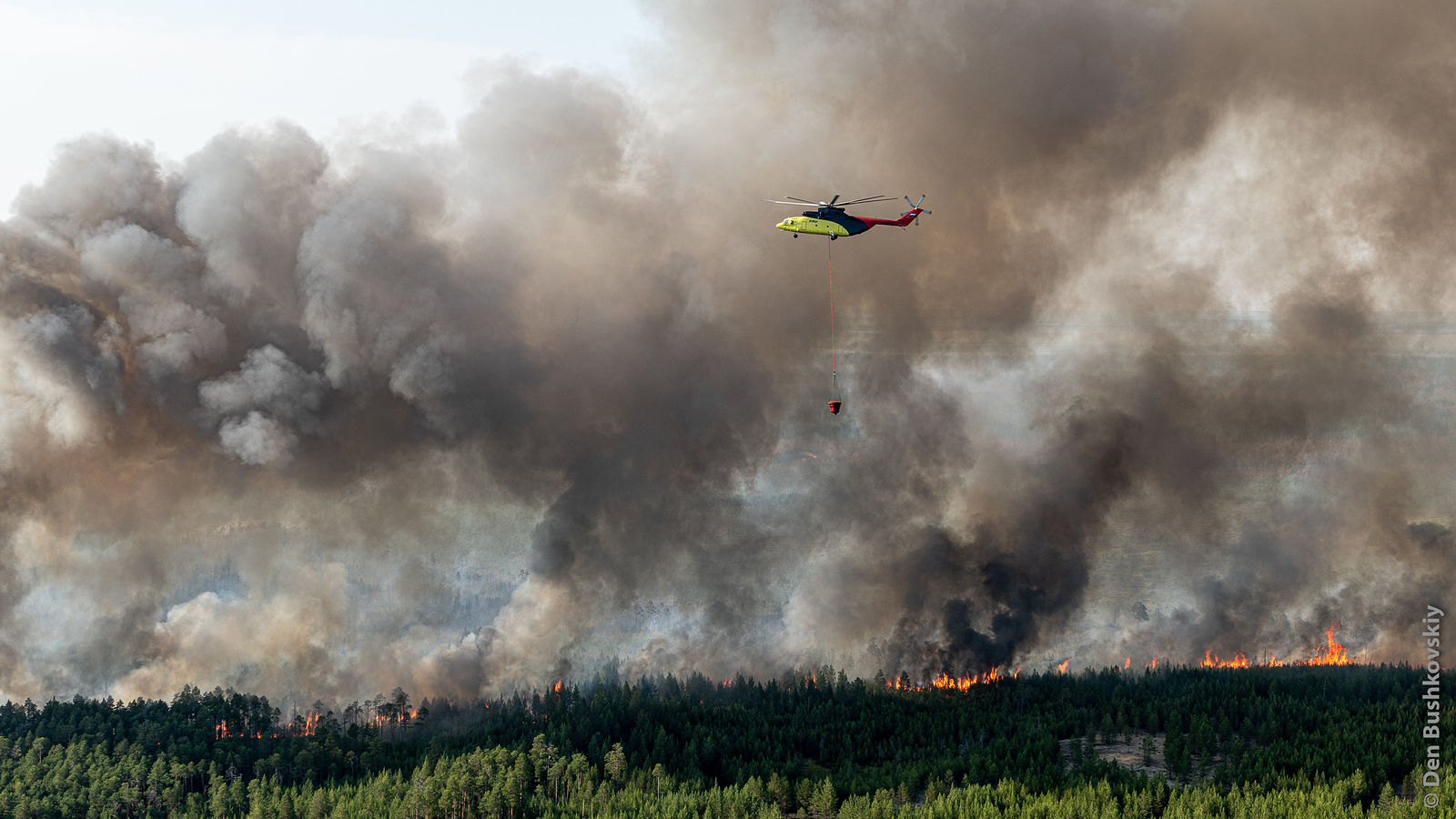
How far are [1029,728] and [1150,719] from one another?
16608mm

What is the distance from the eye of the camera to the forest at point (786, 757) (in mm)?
133500

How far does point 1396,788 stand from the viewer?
446 ft

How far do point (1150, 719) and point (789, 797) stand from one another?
5324 cm

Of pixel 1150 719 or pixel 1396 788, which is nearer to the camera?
pixel 1396 788

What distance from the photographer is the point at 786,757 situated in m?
163

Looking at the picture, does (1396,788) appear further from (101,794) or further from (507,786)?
(101,794)

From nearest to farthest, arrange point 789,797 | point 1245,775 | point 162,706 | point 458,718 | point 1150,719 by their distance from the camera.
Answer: point 1245,775, point 789,797, point 1150,719, point 162,706, point 458,718

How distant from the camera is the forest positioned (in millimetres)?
133500

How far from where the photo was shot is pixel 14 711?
172375mm

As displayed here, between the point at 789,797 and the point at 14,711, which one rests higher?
the point at 14,711

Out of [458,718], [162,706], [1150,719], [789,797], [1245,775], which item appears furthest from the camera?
[458,718]

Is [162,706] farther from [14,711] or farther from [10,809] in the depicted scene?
[10,809]

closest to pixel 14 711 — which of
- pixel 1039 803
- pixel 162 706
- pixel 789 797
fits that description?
pixel 162 706

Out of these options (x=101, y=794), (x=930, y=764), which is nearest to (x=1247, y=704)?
(x=930, y=764)
